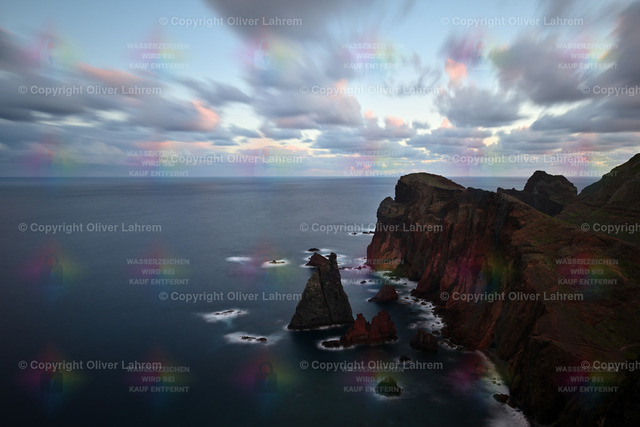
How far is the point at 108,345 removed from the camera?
51.8m

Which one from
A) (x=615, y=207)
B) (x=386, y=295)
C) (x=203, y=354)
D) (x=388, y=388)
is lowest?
(x=203, y=354)

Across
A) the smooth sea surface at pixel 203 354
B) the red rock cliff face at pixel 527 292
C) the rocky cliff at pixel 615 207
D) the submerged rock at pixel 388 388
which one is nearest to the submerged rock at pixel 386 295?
the smooth sea surface at pixel 203 354

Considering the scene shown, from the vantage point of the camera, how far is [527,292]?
41.2m

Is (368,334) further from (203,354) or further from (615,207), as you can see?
(615,207)

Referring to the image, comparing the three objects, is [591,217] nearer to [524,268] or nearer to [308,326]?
[524,268]

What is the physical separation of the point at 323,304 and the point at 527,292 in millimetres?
30074

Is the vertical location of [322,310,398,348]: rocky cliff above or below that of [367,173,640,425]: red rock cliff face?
below

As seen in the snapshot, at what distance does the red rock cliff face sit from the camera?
33.4 metres

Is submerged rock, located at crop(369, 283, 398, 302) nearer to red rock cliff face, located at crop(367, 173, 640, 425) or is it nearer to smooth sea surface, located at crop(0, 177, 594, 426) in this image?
smooth sea surface, located at crop(0, 177, 594, 426)

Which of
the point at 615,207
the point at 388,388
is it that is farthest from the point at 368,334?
the point at 615,207

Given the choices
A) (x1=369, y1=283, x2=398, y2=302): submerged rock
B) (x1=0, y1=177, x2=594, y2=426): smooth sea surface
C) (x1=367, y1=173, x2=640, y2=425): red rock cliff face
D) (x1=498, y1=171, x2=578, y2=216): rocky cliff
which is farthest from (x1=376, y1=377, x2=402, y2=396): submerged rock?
(x1=498, y1=171, x2=578, y2=216): rocky cliff

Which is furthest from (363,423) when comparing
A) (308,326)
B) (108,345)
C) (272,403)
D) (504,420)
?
(108,345)

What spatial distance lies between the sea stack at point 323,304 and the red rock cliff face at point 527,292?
695 inches

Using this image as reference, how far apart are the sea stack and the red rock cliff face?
17.6 metres
